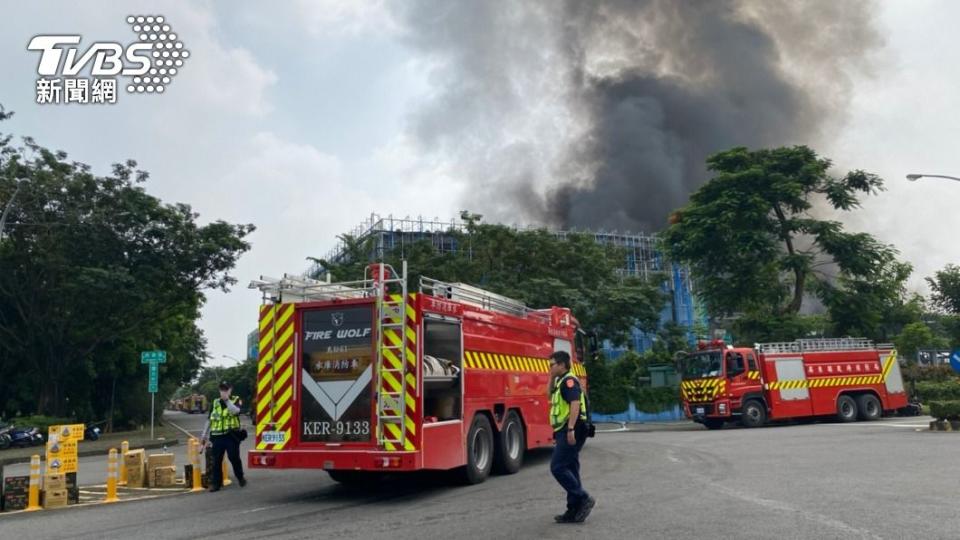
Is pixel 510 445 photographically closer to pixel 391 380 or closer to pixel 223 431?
pixel 391 380

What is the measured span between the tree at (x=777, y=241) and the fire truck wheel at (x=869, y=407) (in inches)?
302

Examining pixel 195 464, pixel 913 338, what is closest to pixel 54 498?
pixel 195 464

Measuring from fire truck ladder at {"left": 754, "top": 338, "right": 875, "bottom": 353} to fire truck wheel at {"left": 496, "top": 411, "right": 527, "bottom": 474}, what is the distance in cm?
1363

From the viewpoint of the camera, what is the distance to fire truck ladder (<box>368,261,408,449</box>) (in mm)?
8633

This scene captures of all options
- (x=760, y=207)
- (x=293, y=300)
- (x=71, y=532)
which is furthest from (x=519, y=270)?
(x=71, y=532)

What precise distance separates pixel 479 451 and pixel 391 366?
227 centimetres

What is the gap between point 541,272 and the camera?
3238 centimetres

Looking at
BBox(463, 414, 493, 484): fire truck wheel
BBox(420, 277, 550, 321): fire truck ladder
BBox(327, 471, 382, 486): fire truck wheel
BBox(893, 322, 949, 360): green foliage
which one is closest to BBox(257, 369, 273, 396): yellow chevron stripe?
BBox(327, 471, 382, 486): fire truck wheel

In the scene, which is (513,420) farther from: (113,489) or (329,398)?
(113,489)

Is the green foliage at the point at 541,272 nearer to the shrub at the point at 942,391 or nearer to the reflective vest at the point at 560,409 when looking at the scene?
the shrub at the point at 942,391

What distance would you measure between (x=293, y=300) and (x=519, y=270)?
23571 mm

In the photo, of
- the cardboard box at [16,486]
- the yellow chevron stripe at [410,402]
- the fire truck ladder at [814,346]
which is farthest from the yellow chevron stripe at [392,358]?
the fire truck ladder at [814,346]

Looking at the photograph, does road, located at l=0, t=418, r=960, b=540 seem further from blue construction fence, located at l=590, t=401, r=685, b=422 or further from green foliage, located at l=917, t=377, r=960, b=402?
blue construction fence, located at l=590, t=401, r=685, b=422

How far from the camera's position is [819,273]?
3212cm
